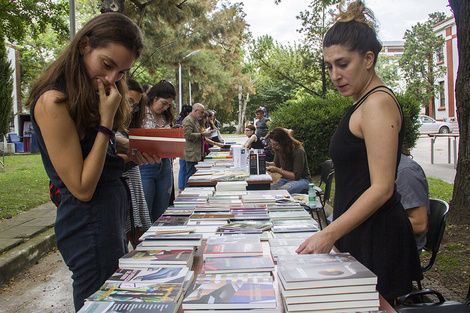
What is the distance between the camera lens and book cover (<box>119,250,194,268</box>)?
154cm

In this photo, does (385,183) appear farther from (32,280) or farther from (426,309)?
(32,280)

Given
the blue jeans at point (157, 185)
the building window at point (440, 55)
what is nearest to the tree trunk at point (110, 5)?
the blue jeans at point (157, 185)

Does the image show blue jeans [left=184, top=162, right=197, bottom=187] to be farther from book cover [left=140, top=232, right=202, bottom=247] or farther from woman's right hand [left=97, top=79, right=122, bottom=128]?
woman's right hand [left=97, top=79, right=122, bottom=128]

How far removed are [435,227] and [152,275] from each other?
2.14 meters

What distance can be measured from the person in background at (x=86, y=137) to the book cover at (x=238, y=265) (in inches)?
15.8

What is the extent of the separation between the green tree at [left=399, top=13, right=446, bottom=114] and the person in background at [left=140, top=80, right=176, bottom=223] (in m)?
30.5

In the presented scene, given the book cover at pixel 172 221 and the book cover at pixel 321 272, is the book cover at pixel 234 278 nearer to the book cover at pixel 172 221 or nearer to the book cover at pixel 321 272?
the book cover at pixel 321 272

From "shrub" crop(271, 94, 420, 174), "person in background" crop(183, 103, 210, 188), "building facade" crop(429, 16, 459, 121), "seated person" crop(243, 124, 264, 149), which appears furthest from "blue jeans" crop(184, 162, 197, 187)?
"building facade" crop(429, 16, 459, 121)

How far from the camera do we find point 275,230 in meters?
2.04

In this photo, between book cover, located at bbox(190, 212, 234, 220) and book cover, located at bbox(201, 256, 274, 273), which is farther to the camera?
book cover, located at bbox(190, 212, 234, 220)

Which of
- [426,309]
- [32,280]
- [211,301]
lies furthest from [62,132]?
[32,280]

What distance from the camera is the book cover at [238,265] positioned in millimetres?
1456

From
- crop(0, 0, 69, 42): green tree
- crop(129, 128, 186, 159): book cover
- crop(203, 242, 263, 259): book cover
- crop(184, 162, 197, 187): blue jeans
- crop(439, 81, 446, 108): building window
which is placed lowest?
crop(203, 242, 263, 259): book cover

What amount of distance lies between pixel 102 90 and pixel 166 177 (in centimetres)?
237
